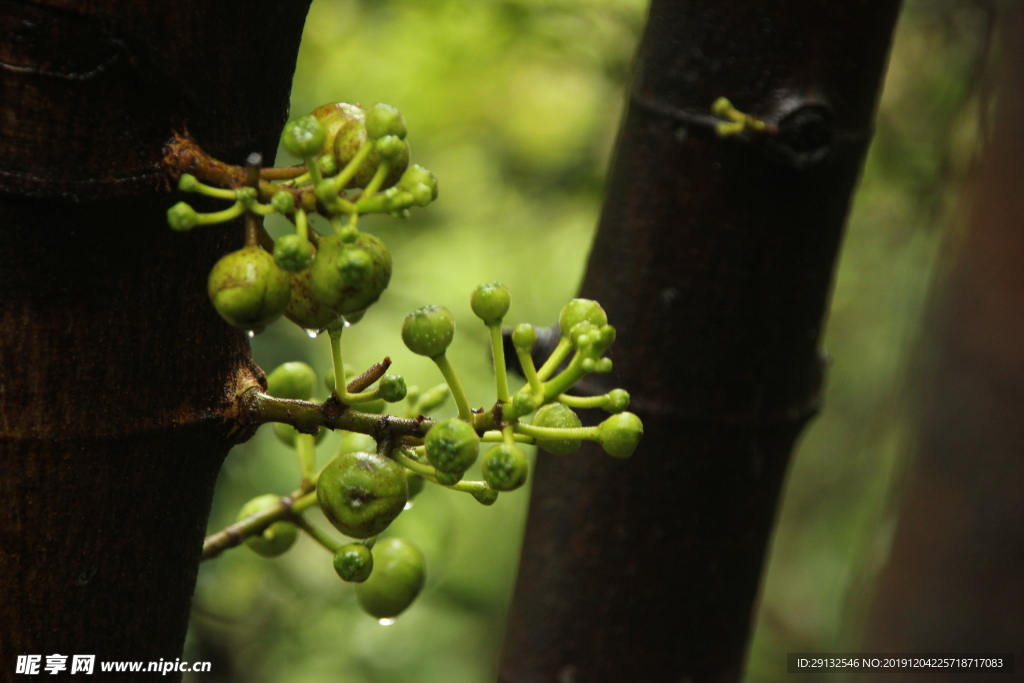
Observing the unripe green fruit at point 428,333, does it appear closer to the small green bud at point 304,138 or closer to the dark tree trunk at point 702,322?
the small green bud at point 304,138

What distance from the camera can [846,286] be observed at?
3332 millimetres

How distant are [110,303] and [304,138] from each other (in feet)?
0.46

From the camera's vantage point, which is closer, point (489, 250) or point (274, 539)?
point (274, 539)

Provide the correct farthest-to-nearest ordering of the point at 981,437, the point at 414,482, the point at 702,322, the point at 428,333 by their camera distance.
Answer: the point at 981,437
the point at 702,322
the point at 414,482
the point at 428,333

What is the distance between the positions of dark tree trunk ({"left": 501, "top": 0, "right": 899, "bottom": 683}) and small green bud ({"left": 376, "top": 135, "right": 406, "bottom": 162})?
0.46m

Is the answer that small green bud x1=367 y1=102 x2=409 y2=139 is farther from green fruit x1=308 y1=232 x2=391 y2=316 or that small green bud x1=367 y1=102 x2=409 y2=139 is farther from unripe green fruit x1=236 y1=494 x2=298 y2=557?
unripe green fruit x1=236 y1=494 x2=298 y2=557

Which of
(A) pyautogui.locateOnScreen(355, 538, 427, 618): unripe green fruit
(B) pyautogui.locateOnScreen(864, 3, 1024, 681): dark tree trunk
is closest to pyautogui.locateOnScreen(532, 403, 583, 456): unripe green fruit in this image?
(A) pyautogui.locateOnScreen(355, 538, 427, 618): unripe green fruit

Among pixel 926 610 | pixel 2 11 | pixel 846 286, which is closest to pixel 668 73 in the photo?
pixel 2 11

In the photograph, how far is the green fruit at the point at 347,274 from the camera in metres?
0.43

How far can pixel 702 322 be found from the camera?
867 mm

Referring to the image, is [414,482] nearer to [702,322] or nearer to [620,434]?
[620,434]

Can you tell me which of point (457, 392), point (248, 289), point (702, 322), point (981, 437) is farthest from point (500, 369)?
point (981, 437)

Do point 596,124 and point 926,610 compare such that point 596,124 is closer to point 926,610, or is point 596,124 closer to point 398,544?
point 926,610

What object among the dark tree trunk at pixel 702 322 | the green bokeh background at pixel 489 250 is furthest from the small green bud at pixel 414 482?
the green bokeh background at pixel 489 250
